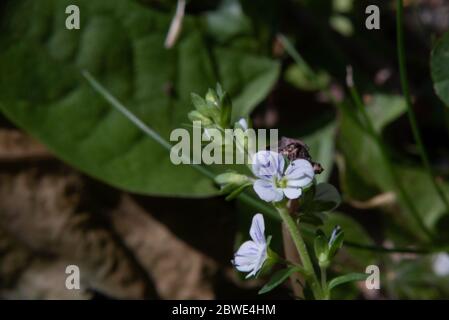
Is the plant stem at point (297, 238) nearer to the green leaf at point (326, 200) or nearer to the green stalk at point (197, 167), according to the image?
the green leaf at point (326, 200)

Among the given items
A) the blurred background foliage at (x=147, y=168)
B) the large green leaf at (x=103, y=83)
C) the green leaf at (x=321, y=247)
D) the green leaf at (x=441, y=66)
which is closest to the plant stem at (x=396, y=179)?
the blurred background foliage at (x=147, y=168)

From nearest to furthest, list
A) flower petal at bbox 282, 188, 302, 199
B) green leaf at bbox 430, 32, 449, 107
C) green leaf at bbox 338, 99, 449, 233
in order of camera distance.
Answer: flower petal at bbox 282, 188, 302, 199
green leaf at bbox 430, 32, 449, 107
green leaf at bbox 338, 99, 449, 233

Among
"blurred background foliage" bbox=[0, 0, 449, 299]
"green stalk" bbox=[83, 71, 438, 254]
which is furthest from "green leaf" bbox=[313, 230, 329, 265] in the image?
"blurred background foliage" bbox=[0, 0, 449, 299]

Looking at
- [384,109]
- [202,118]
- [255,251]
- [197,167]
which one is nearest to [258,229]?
[255,251]

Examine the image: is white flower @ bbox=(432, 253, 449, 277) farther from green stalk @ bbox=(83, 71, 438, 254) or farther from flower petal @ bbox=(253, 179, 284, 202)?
flower petal @ bbox=(253, 179, 284, 202)

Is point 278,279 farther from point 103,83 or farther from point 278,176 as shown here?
point 103,83

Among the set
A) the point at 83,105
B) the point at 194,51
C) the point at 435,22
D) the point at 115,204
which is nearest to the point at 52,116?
the point at 83,105
